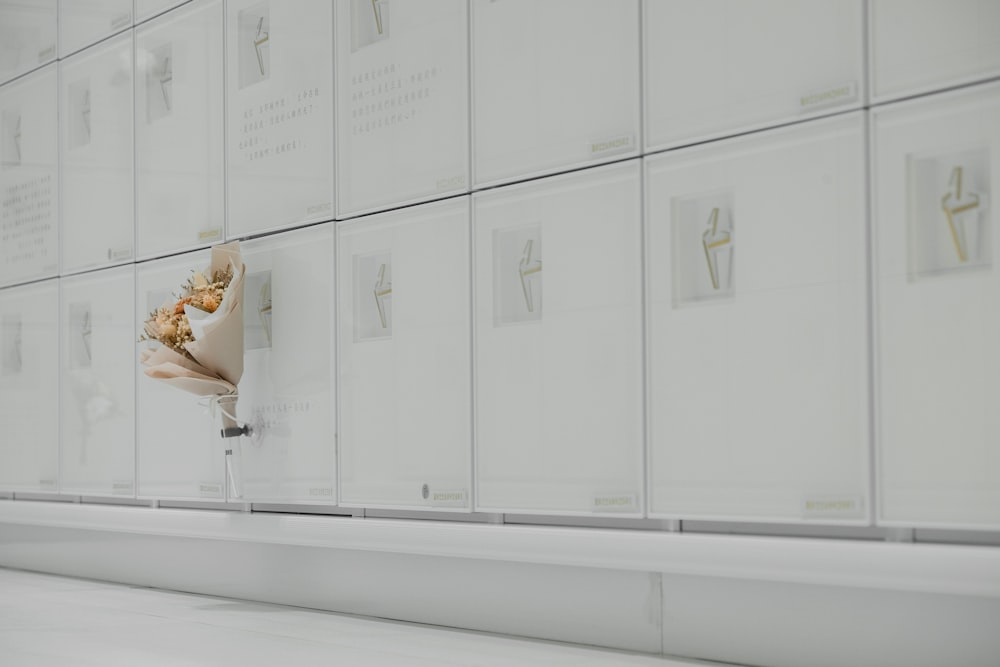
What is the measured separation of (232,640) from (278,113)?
5.87 feet

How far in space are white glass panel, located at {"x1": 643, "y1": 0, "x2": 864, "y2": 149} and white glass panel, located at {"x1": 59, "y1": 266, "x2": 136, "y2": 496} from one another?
8.78ft

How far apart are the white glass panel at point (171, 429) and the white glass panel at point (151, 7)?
100 cm

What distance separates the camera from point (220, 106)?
14.4 ft

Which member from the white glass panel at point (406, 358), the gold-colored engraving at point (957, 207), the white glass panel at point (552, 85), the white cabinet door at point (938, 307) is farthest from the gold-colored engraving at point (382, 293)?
the gold-colored engraving at point (957, 207)

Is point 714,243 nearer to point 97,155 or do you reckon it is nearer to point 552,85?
point 552,85

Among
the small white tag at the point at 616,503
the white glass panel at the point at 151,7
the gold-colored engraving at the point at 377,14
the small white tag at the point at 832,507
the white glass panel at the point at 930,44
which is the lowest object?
the small white tag at the point at 616,503

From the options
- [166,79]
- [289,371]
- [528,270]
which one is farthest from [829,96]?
[166,79]

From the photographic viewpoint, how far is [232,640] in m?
3.39

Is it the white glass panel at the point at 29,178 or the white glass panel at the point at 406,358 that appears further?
the white glass panel at the point at 29,178

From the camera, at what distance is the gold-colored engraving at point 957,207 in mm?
2343

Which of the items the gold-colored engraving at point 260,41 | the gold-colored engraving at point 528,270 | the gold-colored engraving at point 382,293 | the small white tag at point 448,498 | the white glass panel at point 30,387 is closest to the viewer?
the gold-colored engraving at point 528,270

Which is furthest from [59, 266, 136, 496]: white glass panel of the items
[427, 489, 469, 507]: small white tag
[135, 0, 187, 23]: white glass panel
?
[427, 489, 469, 507]: small white tag

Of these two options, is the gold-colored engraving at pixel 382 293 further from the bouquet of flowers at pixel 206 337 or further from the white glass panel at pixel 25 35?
the white glass panel at pixel 25 35

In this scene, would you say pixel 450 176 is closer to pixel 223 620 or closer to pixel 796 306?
pixel 796 306
